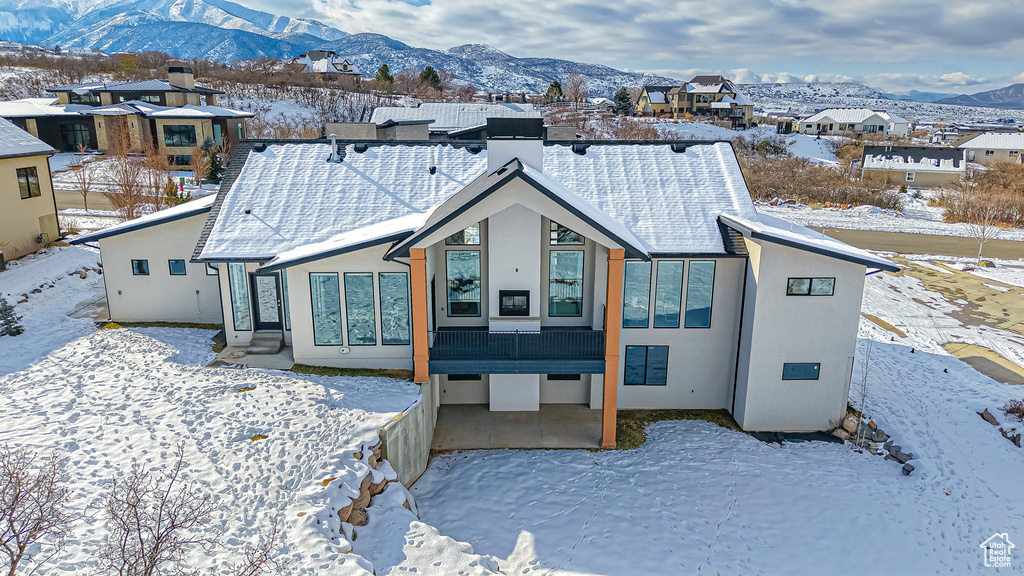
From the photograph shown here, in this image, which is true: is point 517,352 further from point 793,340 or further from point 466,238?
point 793,340

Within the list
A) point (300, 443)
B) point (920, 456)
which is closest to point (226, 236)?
point (300, 443)

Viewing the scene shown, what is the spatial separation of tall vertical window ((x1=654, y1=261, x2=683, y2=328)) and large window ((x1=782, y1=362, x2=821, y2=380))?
10.4ft

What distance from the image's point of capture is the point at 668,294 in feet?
54.7

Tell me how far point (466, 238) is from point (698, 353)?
759 cm

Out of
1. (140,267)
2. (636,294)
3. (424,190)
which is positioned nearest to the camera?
(636,294)

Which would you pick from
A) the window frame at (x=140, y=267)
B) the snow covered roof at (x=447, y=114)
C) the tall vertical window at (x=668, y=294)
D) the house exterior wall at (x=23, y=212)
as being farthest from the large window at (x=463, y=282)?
the snow covered roof at (x=447, y=114)

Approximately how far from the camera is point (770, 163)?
221 feet

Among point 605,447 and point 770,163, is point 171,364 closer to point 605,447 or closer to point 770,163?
point 605,447

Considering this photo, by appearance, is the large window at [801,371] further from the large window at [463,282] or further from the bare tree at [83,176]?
the bare tree at [83,176]

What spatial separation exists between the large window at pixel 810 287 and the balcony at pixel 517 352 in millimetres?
5291

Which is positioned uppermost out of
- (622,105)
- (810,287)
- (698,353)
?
(622,105)

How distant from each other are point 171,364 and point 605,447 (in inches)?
474

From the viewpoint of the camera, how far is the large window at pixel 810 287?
15656 mm

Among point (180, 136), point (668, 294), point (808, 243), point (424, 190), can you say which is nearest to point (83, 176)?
point (180, 136)
